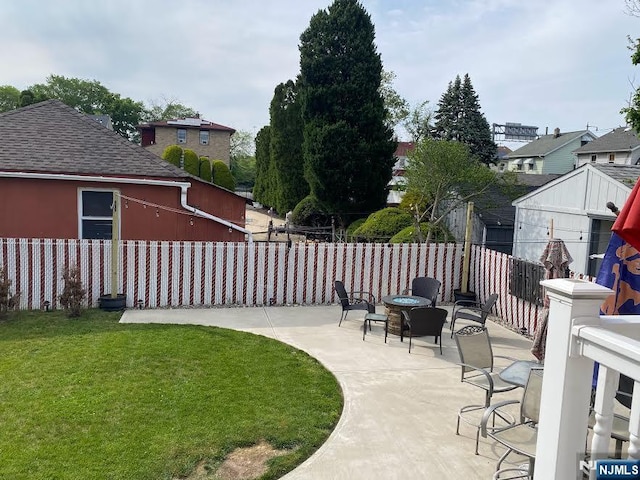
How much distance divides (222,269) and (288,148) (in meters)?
20.6

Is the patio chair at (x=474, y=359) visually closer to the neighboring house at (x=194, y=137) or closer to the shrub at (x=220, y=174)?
the shrub at (x=220, y=174)

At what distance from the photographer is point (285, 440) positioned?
5484 mm

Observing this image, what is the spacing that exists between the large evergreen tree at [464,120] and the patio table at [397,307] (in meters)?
27.4

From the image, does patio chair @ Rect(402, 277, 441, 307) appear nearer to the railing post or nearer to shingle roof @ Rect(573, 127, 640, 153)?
the railing post

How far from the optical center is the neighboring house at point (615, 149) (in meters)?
36.8

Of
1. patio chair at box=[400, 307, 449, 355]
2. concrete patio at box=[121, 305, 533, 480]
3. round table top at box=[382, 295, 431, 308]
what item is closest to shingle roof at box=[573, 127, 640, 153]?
concrete patio at box=[121, 305, 533, 480]

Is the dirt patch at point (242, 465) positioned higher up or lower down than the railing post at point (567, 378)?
lower down

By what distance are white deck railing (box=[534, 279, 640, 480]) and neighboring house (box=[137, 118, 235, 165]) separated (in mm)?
49119

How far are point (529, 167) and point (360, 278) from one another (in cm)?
4761

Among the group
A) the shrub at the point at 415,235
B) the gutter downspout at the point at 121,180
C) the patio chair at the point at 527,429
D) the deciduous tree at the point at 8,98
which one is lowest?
the patio chair at the point at 527,429

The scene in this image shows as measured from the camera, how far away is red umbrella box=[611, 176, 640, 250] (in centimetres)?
266

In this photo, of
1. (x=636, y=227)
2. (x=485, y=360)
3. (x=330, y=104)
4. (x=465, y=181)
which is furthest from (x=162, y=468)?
(x=330, y=104)

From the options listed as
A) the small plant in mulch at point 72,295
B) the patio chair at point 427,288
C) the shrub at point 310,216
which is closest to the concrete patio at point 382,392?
the patio chair at point 427,288

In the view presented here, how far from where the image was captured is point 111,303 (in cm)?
1110
